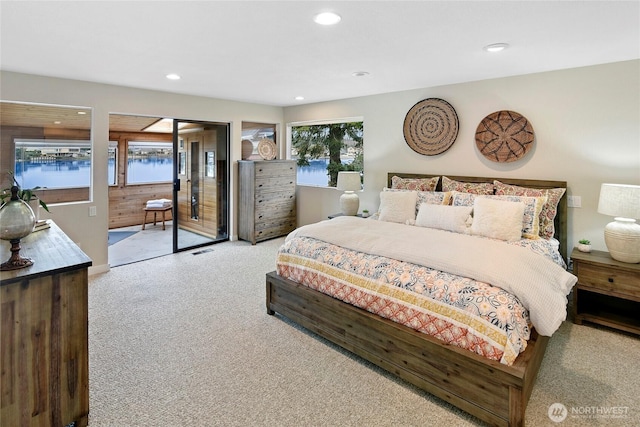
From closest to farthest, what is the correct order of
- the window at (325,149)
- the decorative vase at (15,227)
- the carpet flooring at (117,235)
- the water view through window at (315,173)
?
the decorative vase at (15,227)
the window at (325,149)
the water view through window at (315,173)
the carpet flooring at (117,235)

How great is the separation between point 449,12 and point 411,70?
147 cm

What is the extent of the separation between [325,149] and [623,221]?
4.25m

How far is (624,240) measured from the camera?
2.88 meters

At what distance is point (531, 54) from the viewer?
9.96 ft

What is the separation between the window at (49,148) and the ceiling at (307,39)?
0.57m

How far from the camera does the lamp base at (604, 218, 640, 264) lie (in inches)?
112

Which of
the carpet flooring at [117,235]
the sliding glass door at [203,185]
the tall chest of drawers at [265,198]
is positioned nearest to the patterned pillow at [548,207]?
the tall chest of drawers at [265,198]

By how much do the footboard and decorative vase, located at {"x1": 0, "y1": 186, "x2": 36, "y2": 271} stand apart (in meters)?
1.83

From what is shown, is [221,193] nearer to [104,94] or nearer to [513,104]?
[104,94]

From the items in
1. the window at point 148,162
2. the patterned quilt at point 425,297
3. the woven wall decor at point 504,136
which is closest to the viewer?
the patterned quilt at point 425,297

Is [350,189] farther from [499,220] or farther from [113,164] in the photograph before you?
[113,164]

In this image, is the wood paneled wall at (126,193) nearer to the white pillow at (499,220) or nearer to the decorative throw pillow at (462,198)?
the decorative throw pillow at (462,198)

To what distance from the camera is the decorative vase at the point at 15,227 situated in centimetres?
172

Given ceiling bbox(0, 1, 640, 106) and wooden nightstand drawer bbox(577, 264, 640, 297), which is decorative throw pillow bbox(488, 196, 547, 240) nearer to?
wooden nightstand drawer bbox(577, 264, 640, 297)
